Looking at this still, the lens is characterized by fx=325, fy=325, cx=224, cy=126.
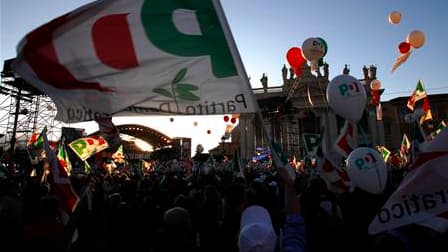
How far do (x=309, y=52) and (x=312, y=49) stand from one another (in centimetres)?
15

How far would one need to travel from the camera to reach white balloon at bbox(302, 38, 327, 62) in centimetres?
1208

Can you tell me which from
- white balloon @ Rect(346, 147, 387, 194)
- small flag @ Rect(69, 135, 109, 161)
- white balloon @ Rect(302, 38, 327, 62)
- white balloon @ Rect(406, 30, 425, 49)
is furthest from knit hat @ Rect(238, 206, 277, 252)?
white balloon @ Rect(406, 30, 425, 49)

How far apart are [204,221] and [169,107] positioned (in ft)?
5.92

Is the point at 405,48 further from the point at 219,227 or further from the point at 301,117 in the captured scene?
the point at 301,117

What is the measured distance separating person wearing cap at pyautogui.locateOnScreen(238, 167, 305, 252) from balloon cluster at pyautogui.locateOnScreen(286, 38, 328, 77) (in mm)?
10534

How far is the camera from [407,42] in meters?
13.4

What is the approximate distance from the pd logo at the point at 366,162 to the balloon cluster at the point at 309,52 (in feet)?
22.6

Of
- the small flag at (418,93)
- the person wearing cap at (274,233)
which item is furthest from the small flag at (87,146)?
the small flag at (418,93)

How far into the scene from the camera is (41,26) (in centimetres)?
353

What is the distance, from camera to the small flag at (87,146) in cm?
1160

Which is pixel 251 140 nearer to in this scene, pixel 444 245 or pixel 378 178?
pixel 378 178

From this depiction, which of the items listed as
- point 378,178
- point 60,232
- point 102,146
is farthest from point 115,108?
point 102,146

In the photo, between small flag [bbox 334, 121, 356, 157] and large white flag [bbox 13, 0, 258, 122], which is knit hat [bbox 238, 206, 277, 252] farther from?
small flag [bbox 334, 121, 356, 157]

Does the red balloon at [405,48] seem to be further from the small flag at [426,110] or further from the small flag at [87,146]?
the small flag at [87,146]
